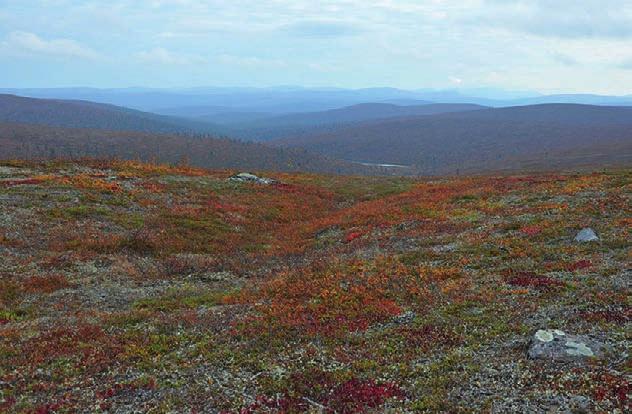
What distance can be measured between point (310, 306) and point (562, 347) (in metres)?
9.94

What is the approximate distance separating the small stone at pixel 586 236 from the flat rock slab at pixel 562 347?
1420cm

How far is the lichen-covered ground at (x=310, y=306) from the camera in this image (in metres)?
13.4

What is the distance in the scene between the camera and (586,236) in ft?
90.4

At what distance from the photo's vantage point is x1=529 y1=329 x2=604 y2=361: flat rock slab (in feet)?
46.8

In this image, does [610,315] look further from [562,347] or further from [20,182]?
[20,182]

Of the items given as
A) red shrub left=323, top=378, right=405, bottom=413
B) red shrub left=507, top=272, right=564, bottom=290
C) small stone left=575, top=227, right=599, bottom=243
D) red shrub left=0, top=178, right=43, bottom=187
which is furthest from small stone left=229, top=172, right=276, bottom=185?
red shrub left=323, top=378, right=405, bottom=413

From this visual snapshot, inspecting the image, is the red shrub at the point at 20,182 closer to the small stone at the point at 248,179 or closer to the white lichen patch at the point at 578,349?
the small stone at the point at 248,179

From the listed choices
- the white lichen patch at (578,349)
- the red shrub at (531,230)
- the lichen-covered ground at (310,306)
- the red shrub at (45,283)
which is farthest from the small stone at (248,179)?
the white lichen patch at (578,349)

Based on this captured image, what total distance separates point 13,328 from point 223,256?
1435cm

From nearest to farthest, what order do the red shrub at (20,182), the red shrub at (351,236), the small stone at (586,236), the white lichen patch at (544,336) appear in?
the white lichen patch at (544,336), the small stone at (586,236), the red shrub at (351,236), the red shrub at (20,182)

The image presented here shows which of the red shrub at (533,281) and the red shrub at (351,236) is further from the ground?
the red shrub at (533,281)

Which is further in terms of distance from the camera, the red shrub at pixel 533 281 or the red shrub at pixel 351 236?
the red shrub at pixel 351 236

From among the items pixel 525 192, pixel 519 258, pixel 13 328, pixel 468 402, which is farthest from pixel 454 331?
pixel 525 192

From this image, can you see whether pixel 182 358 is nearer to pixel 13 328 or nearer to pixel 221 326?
pixel 221 326
